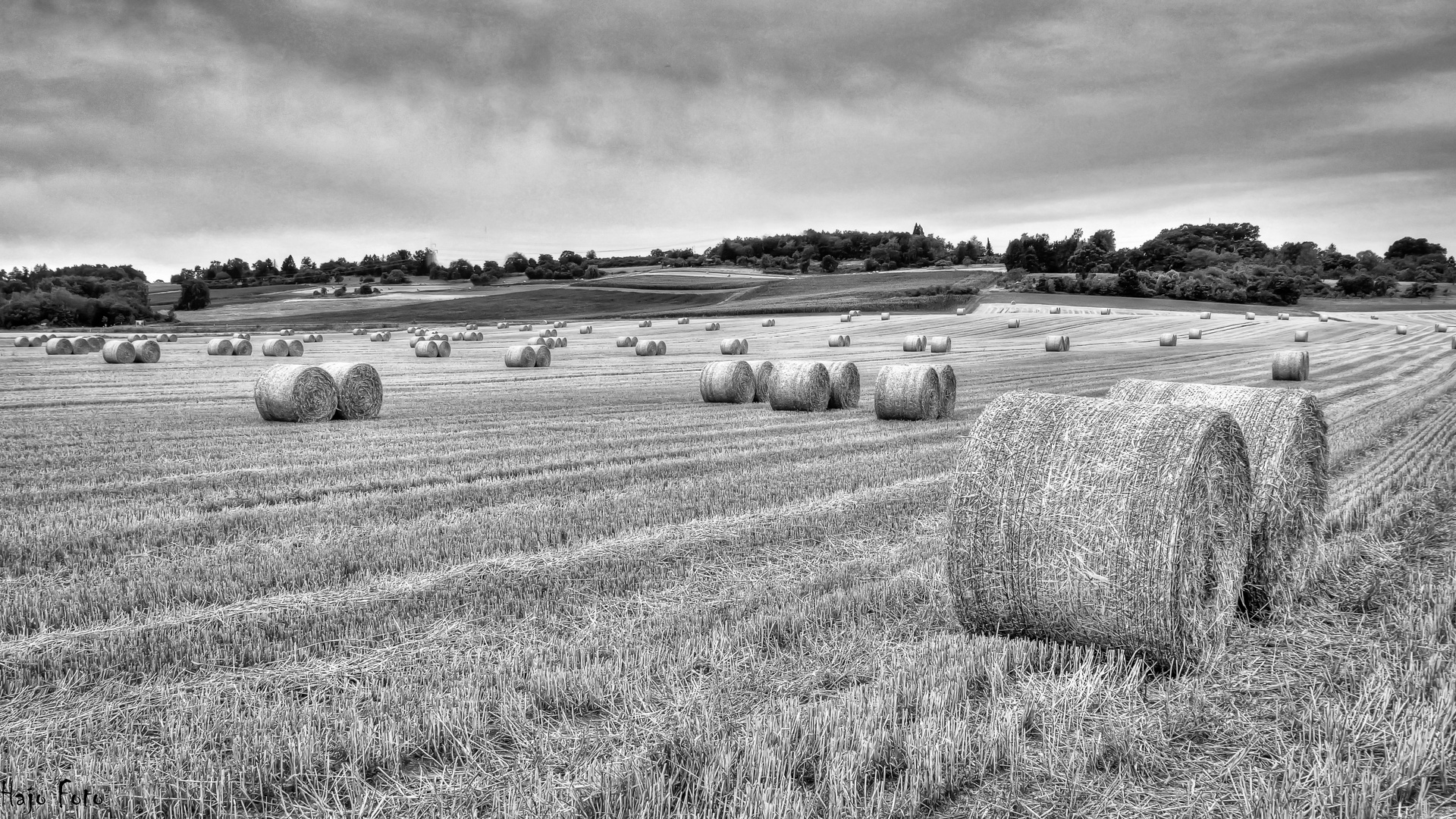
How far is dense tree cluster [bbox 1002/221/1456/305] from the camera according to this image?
8300cm

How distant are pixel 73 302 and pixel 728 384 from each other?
71288mm

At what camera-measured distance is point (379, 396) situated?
1914 centimetres

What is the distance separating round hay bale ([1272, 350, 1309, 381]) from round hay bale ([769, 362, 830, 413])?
14585 mm

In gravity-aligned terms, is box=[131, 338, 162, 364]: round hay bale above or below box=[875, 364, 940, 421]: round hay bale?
above

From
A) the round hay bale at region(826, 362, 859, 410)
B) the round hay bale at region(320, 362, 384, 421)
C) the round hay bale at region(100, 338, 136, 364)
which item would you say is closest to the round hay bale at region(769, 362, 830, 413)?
the round hay bale at region(826, 362, 859, 410)

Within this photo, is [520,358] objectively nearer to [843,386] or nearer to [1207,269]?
[843,386]

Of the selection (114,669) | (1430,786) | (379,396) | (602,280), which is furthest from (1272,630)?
(602,280)

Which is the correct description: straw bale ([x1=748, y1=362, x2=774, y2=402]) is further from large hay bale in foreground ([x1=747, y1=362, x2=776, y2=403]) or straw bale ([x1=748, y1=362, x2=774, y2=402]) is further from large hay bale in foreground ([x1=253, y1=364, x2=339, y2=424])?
large hay bale in foreground ([x1=253, y1=364, x2=339, y2=424])

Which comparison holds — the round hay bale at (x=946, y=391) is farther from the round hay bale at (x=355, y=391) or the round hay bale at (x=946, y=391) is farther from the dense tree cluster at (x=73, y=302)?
the dense tree cluster at (x=73, y=302)

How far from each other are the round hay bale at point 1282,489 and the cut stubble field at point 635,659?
0.99 ft

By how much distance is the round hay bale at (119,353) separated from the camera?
35562 mm

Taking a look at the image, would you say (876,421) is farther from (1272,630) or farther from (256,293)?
(256,293)

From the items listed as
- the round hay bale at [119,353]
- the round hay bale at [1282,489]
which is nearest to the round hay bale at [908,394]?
the round hay bale at [1282,489]

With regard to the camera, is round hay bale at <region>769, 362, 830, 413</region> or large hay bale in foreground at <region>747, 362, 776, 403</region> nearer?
round hay bale at <region>769, 362, 830, 413</region>
